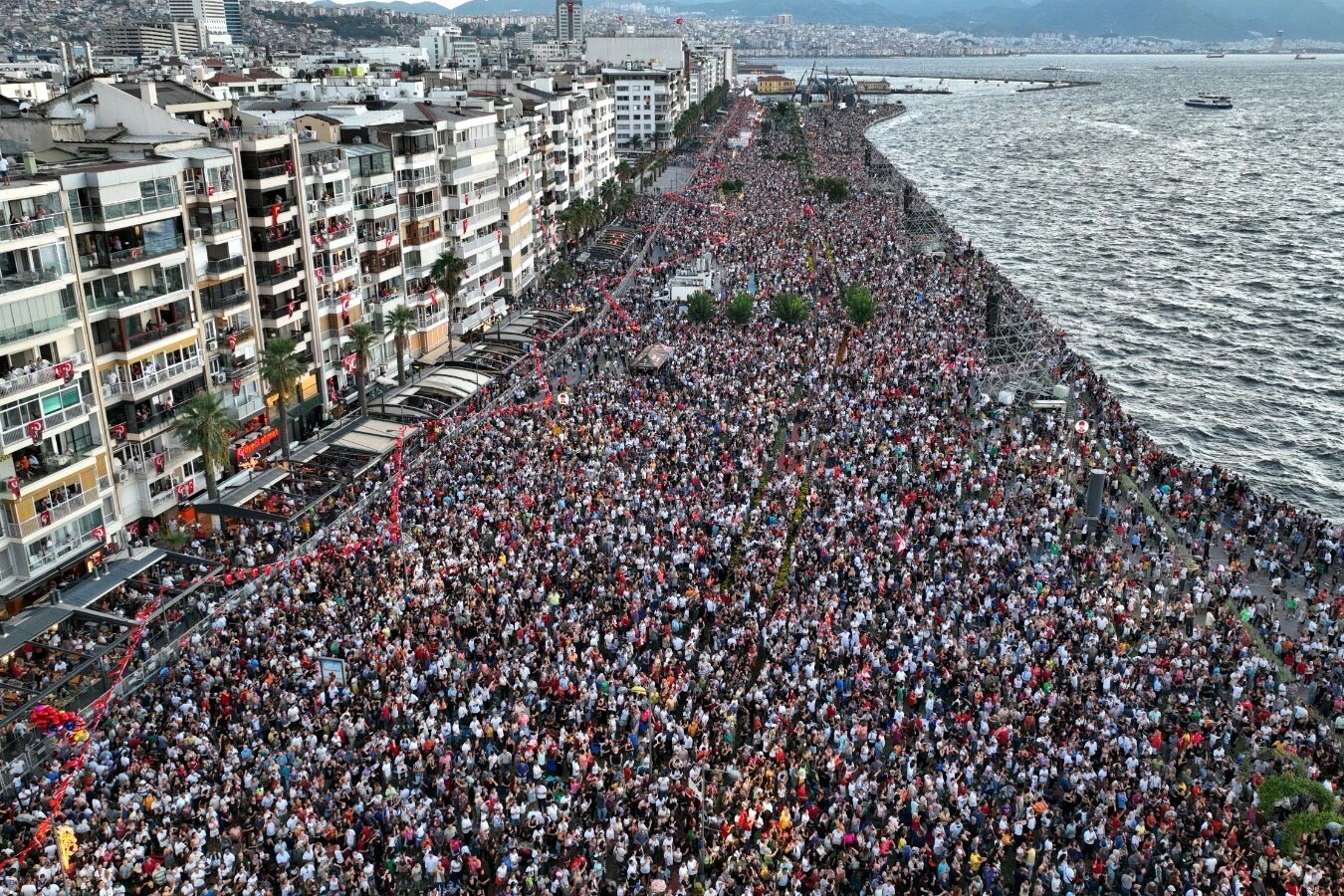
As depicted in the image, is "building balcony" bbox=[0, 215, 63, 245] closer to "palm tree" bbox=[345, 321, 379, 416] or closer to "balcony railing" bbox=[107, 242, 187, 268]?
"balcony railing" bbox=[107, 242, 187, 268]

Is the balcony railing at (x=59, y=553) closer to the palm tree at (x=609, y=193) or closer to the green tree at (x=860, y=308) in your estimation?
the green tree at (x=860, y=308)

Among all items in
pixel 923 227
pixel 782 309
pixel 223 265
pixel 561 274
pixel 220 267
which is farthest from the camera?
pixel 923 227

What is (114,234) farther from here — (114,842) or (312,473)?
(114,842)

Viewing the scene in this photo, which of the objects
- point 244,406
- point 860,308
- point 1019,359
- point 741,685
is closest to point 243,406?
point 244,406

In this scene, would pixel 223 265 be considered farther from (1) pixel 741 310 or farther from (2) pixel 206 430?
(1) pixel 741 310

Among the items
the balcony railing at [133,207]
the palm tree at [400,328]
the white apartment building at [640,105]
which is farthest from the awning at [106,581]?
the white apartment building at [640,105]

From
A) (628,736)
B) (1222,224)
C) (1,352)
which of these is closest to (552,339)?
(1,352)
